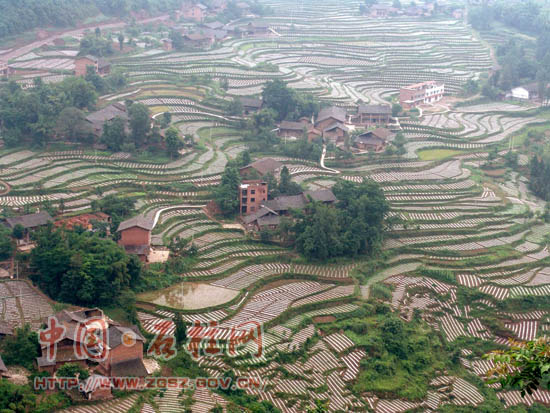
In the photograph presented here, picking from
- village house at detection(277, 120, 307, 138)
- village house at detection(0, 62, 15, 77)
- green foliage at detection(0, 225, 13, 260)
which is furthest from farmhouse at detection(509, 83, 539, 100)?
green foliage at detection(0, 225, 13, 260)

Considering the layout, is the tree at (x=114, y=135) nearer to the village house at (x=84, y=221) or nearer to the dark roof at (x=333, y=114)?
the village house at (x=84, y=221)

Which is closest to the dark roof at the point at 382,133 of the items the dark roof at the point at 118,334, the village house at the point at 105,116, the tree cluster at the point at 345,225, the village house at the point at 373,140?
the village house at the point at 373,140

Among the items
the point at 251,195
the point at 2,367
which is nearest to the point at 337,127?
the point at 251,195

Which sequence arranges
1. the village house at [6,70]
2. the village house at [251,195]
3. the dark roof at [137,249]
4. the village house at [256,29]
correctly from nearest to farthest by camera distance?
the dark roof at [137,249] → the village house at [251,195] → the village house at [6,70] → the village house at [256,29]

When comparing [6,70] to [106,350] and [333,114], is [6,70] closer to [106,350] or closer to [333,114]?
[333,114]

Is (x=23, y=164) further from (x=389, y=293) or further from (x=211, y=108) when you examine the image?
(x=389, y=293)

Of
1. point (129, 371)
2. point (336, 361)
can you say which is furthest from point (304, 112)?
point (129, 371)
